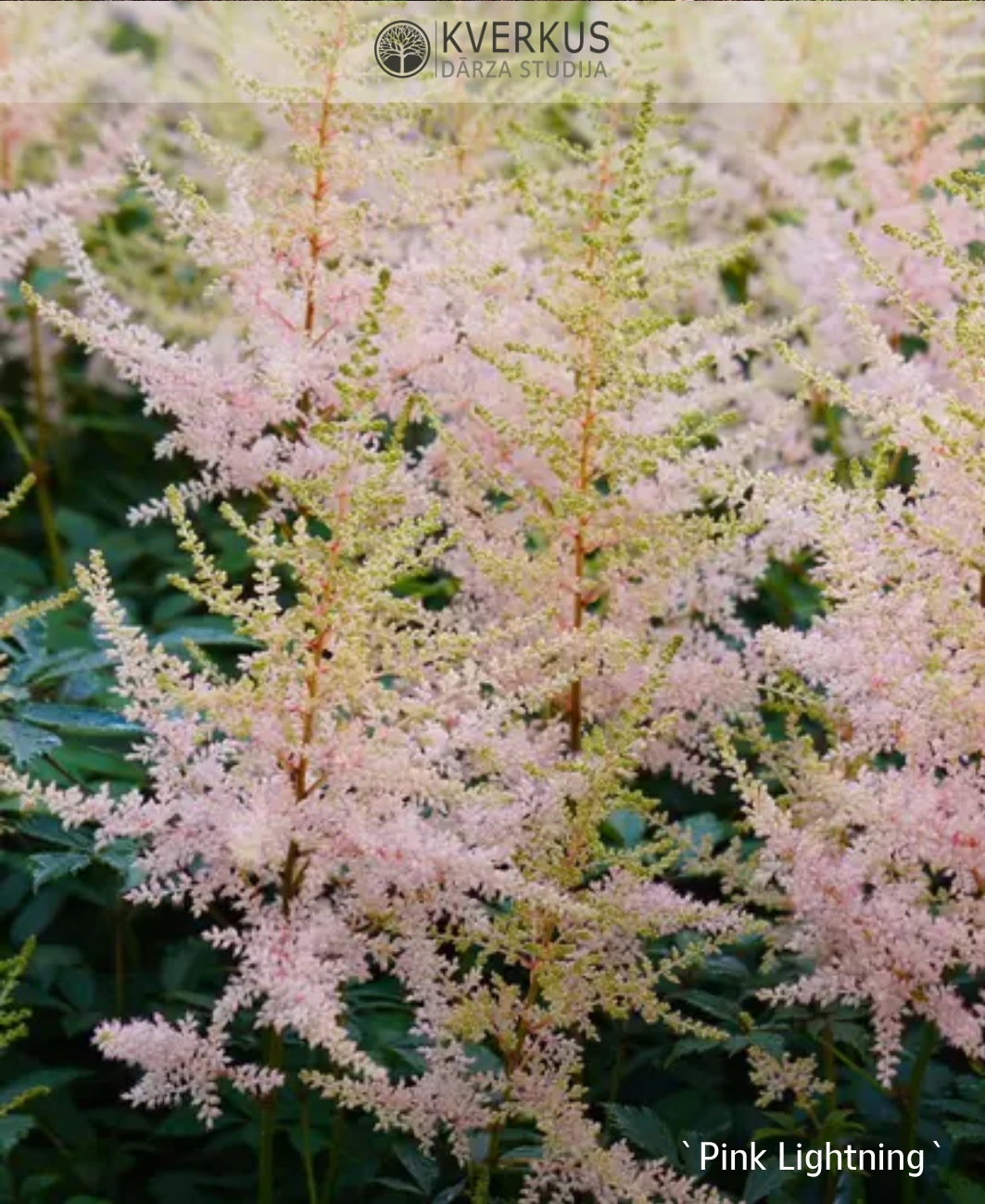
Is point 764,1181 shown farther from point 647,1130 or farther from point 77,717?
point 77,717

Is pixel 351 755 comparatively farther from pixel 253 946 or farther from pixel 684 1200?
pixel 684 1200

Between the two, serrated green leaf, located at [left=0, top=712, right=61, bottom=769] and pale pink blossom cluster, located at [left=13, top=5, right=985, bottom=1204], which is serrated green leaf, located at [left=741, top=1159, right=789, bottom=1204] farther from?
serrated green leaf, located at [left=0, top=712, right=61, bottom=769]

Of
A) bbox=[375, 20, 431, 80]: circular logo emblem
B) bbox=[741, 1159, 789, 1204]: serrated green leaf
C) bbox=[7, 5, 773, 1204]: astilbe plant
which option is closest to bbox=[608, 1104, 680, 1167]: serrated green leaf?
bbox=[7, 5, 773, 1204]: astilbe plant

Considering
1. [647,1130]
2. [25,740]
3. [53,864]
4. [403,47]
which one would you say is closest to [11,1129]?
[53,864]

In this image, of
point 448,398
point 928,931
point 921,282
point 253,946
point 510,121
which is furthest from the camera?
point 921,282

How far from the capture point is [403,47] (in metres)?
4.43

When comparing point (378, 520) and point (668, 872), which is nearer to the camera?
point (378, 520)

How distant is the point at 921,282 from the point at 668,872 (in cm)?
178

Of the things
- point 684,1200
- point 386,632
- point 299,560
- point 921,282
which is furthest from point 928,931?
point 921,282

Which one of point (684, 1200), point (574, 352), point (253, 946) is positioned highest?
point (574, 352)

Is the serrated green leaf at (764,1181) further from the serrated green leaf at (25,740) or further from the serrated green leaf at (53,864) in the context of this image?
the serrated green leaf at (25,740)

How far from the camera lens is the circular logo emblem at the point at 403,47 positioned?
4402 mm

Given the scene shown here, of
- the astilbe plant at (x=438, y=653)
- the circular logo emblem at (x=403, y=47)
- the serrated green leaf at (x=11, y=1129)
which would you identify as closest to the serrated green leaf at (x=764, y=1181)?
the astilbe plant at (x=438, y=653)

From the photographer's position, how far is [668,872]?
3.82 m
